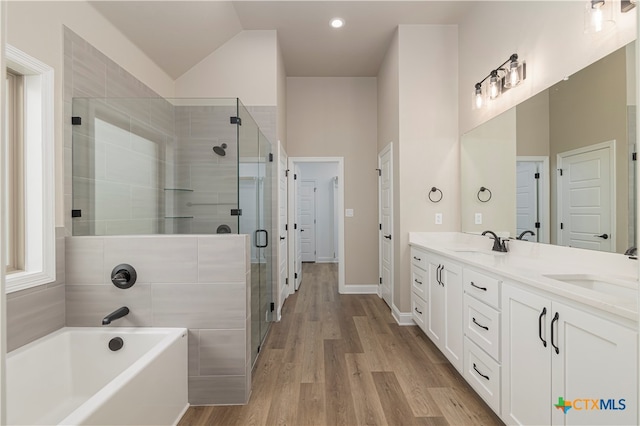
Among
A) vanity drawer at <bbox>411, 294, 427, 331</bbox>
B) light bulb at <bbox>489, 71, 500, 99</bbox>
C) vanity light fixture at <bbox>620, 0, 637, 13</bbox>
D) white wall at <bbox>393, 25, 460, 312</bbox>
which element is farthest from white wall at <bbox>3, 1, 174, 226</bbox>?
light bulb at <bbox>489, 71, 500, 99</bbox>

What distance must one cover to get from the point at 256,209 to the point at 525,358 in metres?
2.13

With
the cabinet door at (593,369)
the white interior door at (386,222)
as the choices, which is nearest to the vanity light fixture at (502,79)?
the white interior door at (386,222)

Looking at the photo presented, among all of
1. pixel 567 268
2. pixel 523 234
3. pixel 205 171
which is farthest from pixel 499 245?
pixel 205 171

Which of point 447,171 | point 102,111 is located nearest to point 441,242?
point 447,171

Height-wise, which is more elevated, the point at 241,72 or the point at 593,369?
the point at 241,72

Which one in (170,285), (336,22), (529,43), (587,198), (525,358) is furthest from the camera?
(336,22)

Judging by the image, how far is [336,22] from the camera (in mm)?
3137

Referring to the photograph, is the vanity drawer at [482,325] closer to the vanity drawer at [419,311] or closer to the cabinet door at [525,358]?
the cabinet door at [525,358]

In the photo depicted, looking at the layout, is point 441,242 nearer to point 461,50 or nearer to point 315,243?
point 461,50

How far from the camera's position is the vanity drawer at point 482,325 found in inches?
63.8

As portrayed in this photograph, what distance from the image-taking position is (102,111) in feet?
6.73

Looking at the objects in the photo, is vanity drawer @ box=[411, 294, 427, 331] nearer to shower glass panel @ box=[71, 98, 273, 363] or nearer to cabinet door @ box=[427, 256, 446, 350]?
cabinet door @ box=[427, 256, 446, 350]

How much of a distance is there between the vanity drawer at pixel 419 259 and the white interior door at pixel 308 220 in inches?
173

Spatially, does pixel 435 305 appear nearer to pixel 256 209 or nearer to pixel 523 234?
pixel 523 234
